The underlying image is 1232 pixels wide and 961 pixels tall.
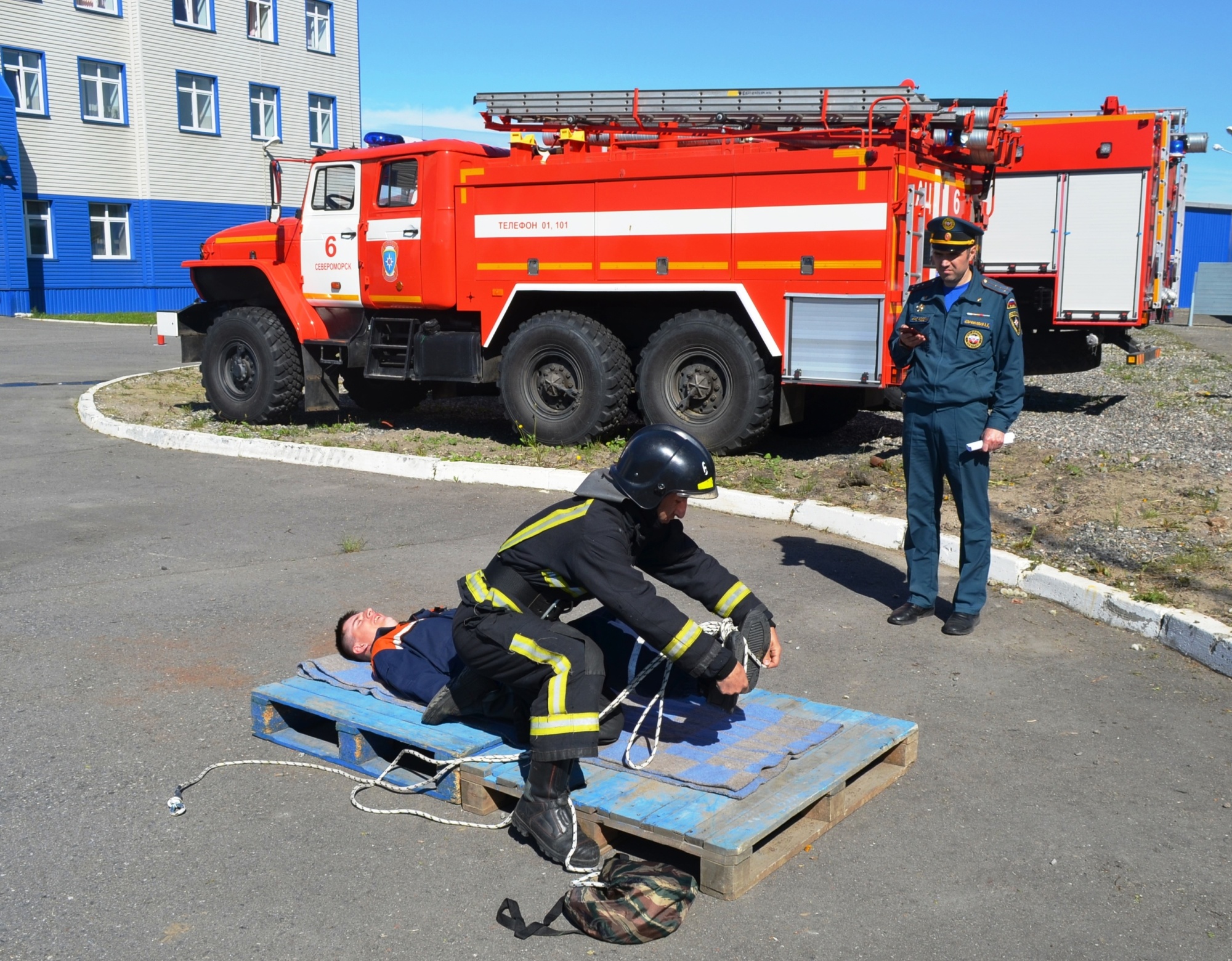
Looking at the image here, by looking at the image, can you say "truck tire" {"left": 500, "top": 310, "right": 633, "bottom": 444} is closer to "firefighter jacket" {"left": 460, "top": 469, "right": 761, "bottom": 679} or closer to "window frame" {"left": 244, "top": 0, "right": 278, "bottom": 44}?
"firefighter jacket" {"left": 460, "top": 469, "right": 761, "bottom": 679}

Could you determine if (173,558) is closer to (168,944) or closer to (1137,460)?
(168,944)

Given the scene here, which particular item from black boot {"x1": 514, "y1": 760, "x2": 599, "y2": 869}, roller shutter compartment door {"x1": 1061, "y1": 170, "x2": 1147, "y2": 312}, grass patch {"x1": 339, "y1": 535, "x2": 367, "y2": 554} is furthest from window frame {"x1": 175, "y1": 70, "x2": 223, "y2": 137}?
black boot {"x1": 514, "y1": 760, "x2": 599, "y2": 869}

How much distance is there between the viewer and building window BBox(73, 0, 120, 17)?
34.9 meters

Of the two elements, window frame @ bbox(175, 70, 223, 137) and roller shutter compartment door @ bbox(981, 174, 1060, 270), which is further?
window frame @ bbox(175, 70, 223, 137)

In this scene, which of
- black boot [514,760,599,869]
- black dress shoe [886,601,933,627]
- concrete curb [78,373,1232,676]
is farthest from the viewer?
black dress shoe [886,601,933,627]

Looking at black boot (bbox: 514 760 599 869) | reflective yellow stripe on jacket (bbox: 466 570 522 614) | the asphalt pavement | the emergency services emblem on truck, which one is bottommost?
the asphalt pavement

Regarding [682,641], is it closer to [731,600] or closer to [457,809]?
[731,600]

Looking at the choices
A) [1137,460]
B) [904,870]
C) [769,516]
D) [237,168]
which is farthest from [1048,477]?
[237,168]

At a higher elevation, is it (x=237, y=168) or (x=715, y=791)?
(x=237, y=168)

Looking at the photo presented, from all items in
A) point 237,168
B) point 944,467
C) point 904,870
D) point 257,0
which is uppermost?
point 257,0

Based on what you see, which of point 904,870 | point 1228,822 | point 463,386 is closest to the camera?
point 904,870

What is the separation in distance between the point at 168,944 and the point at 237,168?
129ft

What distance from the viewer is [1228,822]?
13.2 feet

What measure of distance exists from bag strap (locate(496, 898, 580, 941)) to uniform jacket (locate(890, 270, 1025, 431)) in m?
3.70
